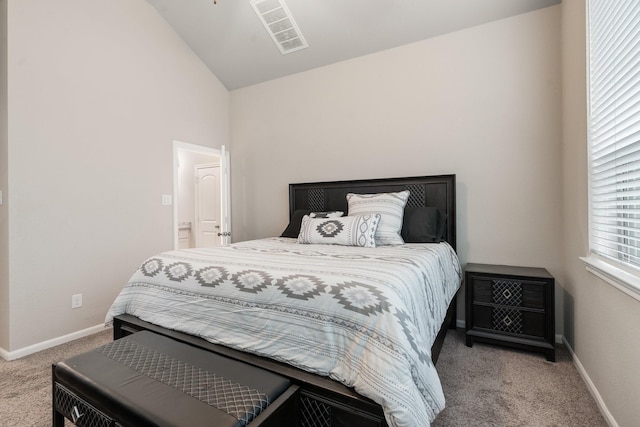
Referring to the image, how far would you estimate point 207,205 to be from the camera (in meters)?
5.11

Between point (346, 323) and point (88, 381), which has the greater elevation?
point (346, 323)

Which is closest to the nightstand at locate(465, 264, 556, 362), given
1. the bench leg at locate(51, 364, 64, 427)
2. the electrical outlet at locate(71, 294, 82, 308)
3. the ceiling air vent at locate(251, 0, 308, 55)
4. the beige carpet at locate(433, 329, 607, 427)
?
the beige carpet at locate(433, 329, 607, 427)

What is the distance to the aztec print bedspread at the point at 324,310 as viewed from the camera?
1.22 m

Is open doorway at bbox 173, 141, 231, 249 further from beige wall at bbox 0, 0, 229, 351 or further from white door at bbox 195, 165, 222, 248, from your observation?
beige wall at bbox 0, 0, 229, 351

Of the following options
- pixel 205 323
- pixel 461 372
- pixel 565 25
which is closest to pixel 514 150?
pixel 565 25

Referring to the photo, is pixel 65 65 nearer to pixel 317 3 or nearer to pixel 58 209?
pixel 58 209

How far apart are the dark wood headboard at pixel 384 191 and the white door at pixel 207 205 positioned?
66.1 inches

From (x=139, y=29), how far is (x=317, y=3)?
1.93 m

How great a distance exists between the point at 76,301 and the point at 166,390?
7.66 ft

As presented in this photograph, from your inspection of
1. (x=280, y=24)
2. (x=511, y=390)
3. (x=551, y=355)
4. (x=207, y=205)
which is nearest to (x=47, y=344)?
(x=207, y=205)

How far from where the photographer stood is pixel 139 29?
132 inches

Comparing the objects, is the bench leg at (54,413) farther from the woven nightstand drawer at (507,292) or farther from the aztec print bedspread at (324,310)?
the woven nightstand drawer at (507,292)

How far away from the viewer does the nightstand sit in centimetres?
231

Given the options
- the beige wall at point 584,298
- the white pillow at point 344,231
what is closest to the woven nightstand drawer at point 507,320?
the beige wall at point 584,298
